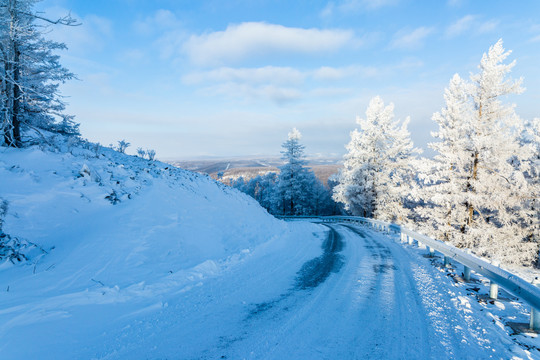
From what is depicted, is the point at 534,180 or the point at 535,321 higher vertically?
the point at 534,180

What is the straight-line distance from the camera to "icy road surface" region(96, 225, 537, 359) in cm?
360

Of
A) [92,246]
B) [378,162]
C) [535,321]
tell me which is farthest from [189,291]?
[378,162]

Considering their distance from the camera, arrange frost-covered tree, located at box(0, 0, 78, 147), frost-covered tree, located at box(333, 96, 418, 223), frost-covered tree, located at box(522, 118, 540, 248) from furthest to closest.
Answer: frost-covered tree, located at box(333, 96, 418, 223)
frost-covered tree, located at box(522, 118, 540, 248)
frost-covered tree, located at box(0, 0, 78, 147)

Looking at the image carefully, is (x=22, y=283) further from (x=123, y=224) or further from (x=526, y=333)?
(x=526, y=333)

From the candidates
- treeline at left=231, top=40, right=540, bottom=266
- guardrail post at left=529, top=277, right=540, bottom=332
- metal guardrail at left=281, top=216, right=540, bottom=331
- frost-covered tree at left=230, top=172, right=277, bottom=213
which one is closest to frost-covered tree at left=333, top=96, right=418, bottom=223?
treeline at left=231, top=40, right=540, bottom=266

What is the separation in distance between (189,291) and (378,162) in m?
22.1

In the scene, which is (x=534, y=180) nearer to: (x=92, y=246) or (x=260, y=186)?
(x=92, y=246)

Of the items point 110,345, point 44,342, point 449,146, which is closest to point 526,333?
point 110,345

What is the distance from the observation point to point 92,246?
20.6 ft

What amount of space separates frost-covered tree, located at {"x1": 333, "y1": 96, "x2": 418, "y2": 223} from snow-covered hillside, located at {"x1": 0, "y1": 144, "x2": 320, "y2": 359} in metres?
15.0

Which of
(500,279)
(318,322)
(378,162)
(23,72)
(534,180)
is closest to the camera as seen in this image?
(318,322)

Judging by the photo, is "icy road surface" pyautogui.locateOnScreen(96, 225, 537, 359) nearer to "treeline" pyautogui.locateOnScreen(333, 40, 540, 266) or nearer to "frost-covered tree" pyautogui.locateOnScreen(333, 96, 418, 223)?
"treeline" pyautogui.locateOnScreen(333, 40, 540, 266)

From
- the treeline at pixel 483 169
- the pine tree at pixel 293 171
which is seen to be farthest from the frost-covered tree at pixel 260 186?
the treeline at pixel 483 169

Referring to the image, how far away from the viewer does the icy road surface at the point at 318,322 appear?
3.60 m
